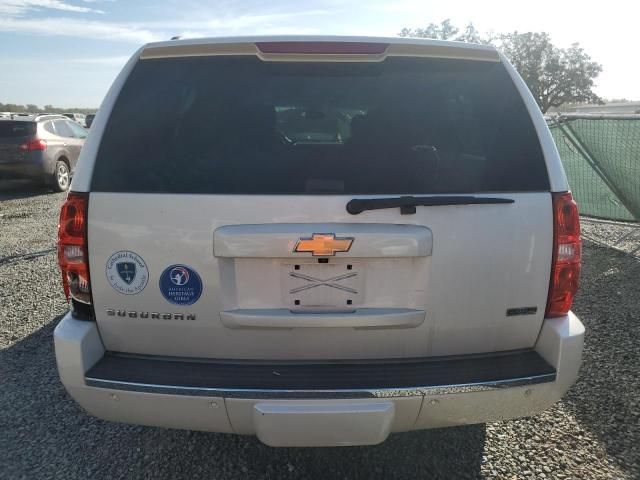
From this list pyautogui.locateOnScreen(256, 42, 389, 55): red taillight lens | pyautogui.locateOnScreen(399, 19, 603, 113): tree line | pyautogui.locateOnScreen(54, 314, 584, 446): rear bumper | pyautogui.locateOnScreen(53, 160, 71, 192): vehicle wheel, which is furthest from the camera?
pyautogui.locateOnScreen(399, 19, 603, 113): tree line

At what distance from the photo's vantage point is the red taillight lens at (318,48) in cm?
214

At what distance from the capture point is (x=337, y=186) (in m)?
2.00

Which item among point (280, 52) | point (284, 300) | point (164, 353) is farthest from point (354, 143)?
point (164, 353)

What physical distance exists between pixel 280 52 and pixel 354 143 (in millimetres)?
499

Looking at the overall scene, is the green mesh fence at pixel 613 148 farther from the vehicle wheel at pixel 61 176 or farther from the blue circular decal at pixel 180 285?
the vehicle wheel at pixel 61 176

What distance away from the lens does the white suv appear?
195 cm

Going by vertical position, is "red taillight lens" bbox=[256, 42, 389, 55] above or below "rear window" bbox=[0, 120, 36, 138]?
above

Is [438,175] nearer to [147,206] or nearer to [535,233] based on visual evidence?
[535,233]

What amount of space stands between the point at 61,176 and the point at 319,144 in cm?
1165

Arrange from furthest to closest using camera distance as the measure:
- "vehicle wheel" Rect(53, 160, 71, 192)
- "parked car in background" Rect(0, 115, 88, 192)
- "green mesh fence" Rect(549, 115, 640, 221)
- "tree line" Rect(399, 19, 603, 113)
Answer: "tree line" Rect(399, 19, 603, 113) → "vehicle wheel" Rect(53, 160, 71, 192) → "parked car in background" Rect(0, 115, 88, 192) → "green mesh fence" Rect(549, 115, 640, 221)

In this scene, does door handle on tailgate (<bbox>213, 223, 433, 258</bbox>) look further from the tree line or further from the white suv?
the tree line

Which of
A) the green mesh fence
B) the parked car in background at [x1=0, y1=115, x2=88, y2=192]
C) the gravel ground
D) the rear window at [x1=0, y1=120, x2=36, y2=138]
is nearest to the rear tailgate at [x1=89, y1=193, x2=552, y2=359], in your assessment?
the gravel ground

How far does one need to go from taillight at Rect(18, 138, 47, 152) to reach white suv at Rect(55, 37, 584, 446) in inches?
417

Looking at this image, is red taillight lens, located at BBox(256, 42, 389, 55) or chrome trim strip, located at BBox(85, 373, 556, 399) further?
red taillight lens, located at BBox(256, 42, 389, 55)
